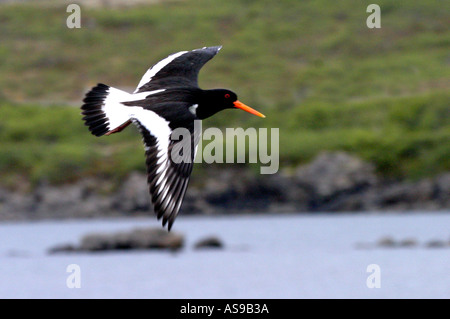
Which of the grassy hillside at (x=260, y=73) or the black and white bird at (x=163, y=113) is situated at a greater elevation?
the grassy hillside at (x=260, y=73)

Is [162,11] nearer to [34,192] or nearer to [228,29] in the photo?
[228,29]

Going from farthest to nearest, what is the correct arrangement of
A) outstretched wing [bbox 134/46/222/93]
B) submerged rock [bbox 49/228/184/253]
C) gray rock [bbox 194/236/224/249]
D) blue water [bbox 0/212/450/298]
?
gray rock [bbox 194/236/224/249], submerged rock [bbox 49/228/184/253], blue water [bbox 0/212/450/298], outstretched wing [bbox 134/46/222/93]

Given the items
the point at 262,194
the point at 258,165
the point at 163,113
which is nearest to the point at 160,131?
the point at 163,113

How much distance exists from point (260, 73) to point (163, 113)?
98148 mm

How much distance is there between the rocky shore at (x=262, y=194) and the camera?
69938 mm

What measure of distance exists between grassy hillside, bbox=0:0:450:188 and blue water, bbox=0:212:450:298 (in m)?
20.8

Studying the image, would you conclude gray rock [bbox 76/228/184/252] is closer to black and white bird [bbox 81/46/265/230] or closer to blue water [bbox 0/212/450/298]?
blue water [bbox 0/212/450/298]

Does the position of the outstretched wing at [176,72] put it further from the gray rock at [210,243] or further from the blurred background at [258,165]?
the gray rock at [210,243]

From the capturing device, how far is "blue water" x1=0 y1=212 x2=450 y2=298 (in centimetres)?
3281

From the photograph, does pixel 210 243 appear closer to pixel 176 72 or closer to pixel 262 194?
pixel 262 194

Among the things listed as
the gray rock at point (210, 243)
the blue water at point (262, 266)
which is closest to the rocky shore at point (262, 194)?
the blue water at point (262, 266)

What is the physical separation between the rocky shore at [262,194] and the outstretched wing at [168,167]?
2136 inches

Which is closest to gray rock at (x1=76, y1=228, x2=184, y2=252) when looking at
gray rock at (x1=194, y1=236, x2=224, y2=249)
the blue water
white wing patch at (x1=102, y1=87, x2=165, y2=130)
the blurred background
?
the blue water

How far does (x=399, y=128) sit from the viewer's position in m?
84.4
